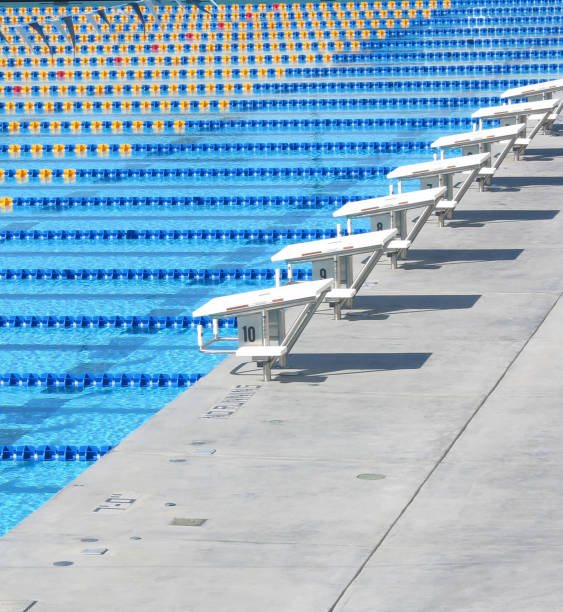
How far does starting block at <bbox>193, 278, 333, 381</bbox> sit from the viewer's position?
29.0 feet

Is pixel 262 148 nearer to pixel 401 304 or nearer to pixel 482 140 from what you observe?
pixel 482 140

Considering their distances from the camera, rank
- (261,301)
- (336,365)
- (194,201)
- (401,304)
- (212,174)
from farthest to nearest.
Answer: (212,174)
(194,201)
(401,304)
(336,365)
(261,301)

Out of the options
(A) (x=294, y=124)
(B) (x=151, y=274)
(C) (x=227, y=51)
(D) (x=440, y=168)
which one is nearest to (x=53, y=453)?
(B) (x=151, y=274)

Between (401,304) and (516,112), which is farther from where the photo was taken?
(516,112)

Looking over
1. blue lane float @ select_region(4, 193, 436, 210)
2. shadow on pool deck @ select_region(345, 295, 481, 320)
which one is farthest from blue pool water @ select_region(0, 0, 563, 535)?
shadow on pool deck @ select_region(345, 295, 481, 320)

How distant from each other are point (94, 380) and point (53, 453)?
1.51 m

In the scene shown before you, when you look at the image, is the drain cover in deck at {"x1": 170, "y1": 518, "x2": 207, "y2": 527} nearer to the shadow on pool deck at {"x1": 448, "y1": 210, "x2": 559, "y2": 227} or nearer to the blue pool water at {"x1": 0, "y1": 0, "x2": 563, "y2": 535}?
the blue pool water at {"x1": 0, "y1": 0, "x2": 563, "y2": 535}

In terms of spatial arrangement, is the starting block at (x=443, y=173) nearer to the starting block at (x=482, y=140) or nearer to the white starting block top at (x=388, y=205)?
the starting block at (x=482, y=140)

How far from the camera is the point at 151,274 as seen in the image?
1358 centimetres

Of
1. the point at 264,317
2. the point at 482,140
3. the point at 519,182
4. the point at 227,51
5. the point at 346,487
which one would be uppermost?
the point at 227,51

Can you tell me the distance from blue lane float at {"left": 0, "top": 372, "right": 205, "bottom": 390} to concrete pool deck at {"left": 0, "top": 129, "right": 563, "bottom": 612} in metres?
0.76

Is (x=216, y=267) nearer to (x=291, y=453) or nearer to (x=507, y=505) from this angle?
(x=291, y=453)

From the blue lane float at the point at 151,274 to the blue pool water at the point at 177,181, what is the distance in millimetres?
58

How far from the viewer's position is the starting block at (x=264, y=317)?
883 cm
